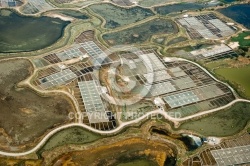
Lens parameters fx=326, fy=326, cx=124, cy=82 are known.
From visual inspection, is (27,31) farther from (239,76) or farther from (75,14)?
(239,76)

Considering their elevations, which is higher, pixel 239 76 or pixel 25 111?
pixel 239 76

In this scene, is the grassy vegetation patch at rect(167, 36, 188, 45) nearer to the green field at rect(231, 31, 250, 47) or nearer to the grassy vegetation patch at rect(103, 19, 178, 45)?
the grassy vegetation patch at rect(103, 19, 178, 45)

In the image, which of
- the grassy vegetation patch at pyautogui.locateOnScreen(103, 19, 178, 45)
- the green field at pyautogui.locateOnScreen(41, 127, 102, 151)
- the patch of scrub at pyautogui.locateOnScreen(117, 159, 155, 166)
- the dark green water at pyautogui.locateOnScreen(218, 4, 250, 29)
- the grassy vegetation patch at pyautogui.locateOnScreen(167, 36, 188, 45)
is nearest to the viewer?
the patch of scrub at pyautogui.locateOnScreen(117, 159, 155, 166)

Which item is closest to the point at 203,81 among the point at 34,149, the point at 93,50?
the point at 93,50

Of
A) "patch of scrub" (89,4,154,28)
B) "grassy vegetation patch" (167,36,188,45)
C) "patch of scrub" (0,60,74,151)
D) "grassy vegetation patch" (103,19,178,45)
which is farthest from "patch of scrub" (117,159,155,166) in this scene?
"patch of scrub" (89,4,154,28)

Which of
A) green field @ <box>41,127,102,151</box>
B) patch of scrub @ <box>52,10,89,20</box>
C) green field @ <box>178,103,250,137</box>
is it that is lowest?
green field @ <box>41,127,102,151</box>

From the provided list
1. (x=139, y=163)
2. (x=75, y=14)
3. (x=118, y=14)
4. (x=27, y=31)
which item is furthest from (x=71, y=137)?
(x=118, y=14)
